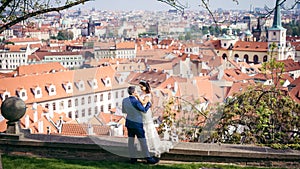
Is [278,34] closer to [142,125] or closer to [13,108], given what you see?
[13,108]

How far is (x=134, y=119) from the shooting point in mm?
4883

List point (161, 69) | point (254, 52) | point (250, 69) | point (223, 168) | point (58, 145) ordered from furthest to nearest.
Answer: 1. point (254, 52)
2. point (250, 69)
3. point (58, 145)
4. point (223, 168)
5. point (161, 69)

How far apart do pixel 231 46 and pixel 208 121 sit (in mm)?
60753

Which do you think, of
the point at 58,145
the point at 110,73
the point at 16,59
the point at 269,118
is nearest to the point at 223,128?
the point at 269,118

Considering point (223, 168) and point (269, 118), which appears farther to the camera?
point (269, 118)

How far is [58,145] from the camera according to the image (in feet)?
19.5

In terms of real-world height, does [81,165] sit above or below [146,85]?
below

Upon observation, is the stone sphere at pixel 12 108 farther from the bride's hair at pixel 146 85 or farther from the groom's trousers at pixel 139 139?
the bride's hair at pixel 146 85

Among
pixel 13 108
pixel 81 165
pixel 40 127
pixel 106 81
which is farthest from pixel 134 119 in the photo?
pixel 40 127

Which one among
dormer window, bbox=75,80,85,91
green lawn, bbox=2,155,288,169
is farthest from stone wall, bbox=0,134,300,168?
dormer window, bbox=75,80,85,91

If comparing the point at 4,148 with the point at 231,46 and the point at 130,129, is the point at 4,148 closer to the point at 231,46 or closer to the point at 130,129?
the point at 130,129

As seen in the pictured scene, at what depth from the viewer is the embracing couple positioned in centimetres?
472

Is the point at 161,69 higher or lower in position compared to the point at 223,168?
higher

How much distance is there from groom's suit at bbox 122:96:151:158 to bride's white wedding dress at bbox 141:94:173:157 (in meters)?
0.04
